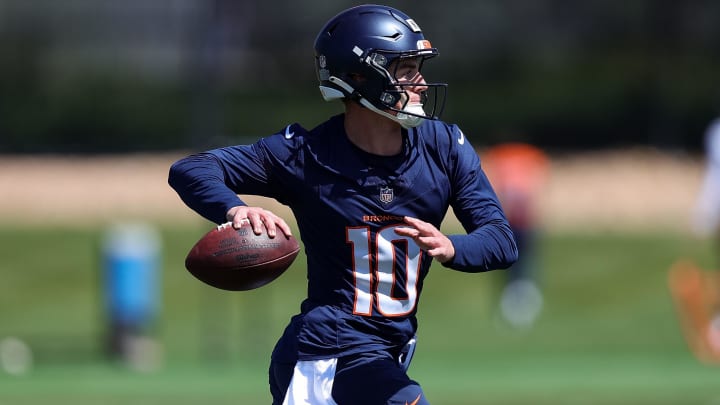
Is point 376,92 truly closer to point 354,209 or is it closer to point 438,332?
point 354,209

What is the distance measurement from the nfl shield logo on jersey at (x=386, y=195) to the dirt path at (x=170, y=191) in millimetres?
16190

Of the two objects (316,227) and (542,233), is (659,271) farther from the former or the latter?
(316,227)

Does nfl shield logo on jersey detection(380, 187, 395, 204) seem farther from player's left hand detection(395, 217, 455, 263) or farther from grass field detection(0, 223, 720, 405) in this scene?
grass field detection(0, 223, 720, 405)

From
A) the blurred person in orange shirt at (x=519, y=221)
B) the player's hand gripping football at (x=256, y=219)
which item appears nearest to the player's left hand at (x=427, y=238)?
the player's hand gripping football at (x=256, y=219)

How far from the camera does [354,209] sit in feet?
17.6

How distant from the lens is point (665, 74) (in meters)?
27.4

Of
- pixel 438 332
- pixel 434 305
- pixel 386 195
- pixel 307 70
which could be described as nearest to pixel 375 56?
pixel 386 195

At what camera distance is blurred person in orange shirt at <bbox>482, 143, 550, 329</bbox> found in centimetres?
1631

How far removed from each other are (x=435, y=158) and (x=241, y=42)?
76.2 ft

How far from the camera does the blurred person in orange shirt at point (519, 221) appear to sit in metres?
16.3

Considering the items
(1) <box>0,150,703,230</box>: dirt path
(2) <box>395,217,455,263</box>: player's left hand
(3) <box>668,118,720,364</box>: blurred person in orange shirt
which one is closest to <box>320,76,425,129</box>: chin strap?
(2) <box>395,217,455,263</box>: player's left hand

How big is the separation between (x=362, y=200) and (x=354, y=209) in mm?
46

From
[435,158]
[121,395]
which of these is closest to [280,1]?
[121,395]

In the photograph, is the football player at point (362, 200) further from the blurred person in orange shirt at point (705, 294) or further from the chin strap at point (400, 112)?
the blurred person in orange shirt at point (705, 294)
